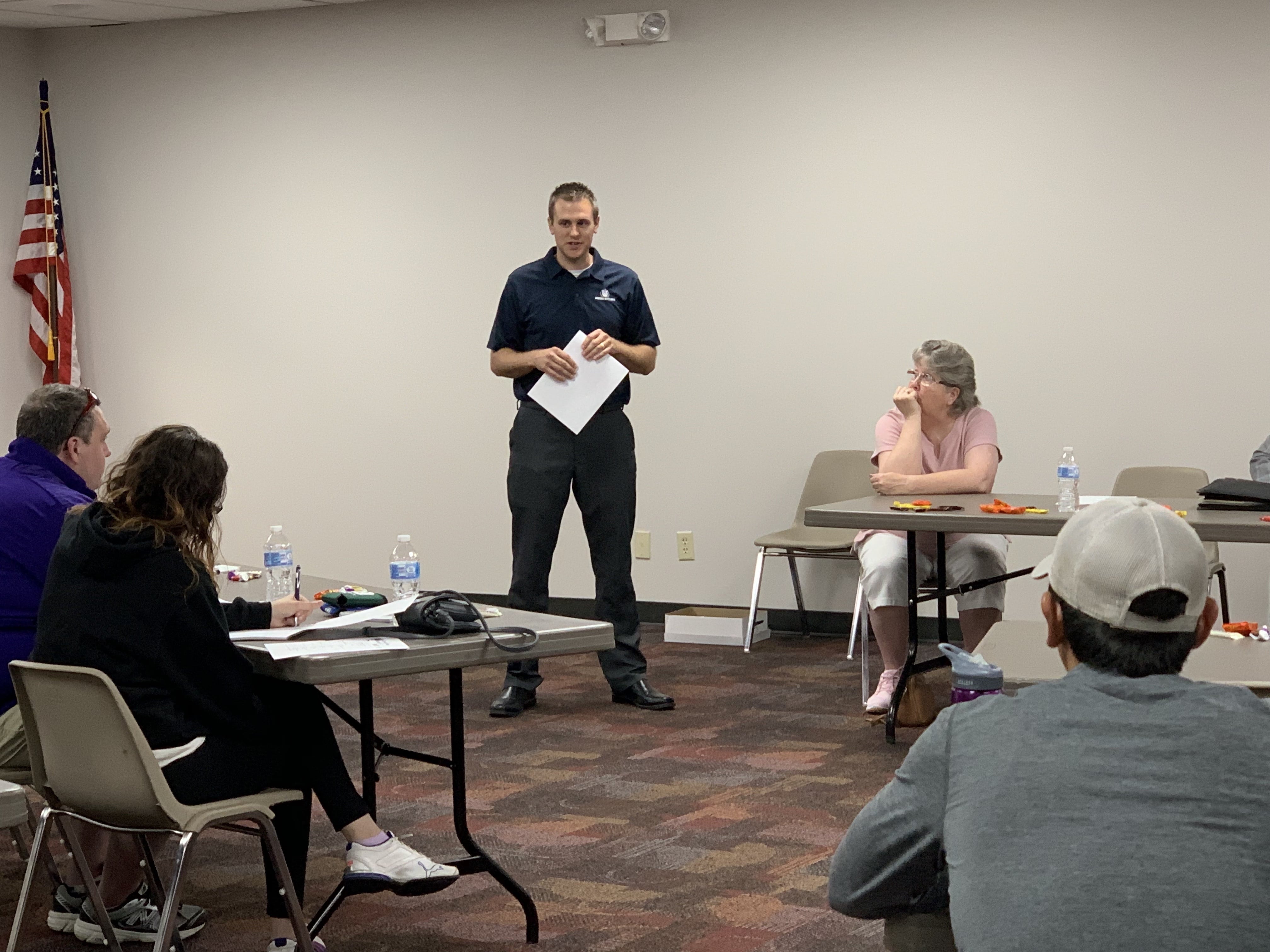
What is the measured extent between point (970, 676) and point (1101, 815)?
1.70ft

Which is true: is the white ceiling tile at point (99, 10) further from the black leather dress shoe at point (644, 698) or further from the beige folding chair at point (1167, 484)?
the beige folding chair at point (1167, 484)

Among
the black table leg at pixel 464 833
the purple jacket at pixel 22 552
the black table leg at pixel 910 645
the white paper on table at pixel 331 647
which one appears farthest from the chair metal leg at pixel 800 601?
the white paper on table at pixel 331 647

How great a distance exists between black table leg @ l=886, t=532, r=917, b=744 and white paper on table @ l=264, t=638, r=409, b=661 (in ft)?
7.51

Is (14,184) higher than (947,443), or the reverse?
(14,184)

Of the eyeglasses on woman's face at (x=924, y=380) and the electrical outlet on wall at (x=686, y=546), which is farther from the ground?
the eyeglasses on woman's face at (x=924, y=380)

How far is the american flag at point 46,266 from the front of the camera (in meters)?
8.07

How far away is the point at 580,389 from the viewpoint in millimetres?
5164

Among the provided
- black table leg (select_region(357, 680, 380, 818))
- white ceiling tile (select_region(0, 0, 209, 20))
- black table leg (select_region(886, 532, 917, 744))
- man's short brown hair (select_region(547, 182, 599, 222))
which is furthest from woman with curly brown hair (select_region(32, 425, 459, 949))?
white ceiling tile (select_region(0, 0, 209, 20))

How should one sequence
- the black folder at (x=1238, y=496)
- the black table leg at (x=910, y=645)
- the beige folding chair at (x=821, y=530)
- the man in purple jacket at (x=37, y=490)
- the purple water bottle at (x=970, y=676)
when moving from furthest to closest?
1. the beige folding chair at (x=821, y=530)
2. the black table leg at (x=910, y=645)
3. the black folder at (x=1238, y=496)
4. the man in purple jacket at (x=37, y=490)
5. the purple water bottle at (x=970, y=676)

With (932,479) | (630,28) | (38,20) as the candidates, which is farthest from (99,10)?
(932,479)

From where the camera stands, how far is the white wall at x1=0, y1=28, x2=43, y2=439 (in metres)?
8.13

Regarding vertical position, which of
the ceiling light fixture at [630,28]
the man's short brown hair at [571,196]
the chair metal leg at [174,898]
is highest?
the ceiling light fixture at [630,28]

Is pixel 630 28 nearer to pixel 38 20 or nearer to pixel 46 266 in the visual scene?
pixel 38 20

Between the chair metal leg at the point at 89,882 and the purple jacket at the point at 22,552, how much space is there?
531 millimetres
